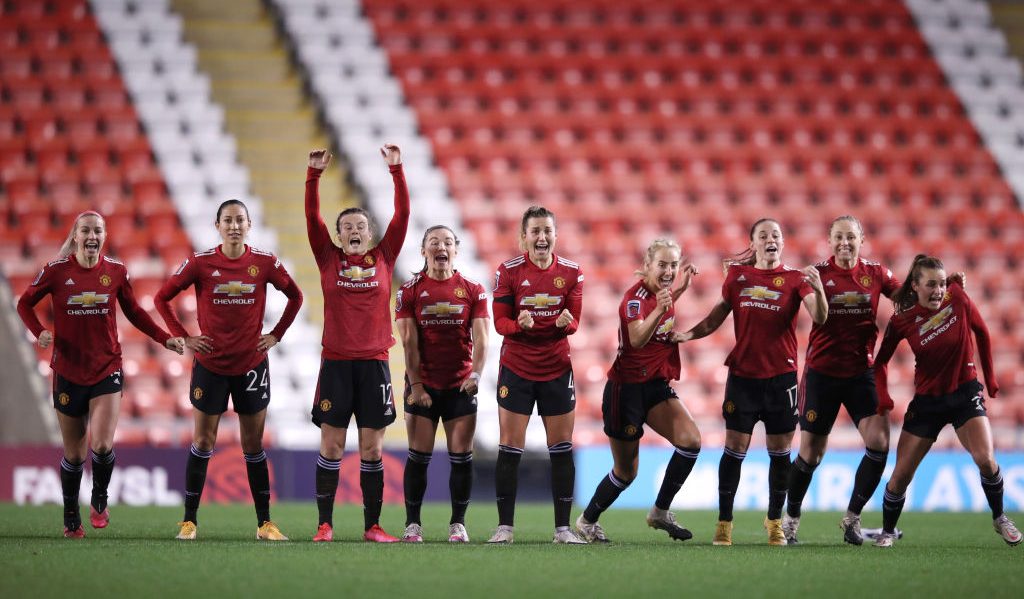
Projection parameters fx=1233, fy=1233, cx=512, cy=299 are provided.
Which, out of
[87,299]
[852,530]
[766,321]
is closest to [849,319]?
[766,321]

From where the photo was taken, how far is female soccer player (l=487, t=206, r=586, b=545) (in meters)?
7.79

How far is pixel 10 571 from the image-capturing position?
600 cm

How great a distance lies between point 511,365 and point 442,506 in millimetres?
5089

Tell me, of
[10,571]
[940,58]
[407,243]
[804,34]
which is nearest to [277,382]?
[407,243]

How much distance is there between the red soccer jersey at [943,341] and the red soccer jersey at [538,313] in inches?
84.3

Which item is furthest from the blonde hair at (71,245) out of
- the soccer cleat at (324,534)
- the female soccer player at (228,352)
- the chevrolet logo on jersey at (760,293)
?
the chevrolet logo on jersey at (760,293)

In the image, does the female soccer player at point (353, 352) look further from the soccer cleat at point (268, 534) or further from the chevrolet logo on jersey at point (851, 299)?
the chevrolet logo on jersey at point (851, 299)

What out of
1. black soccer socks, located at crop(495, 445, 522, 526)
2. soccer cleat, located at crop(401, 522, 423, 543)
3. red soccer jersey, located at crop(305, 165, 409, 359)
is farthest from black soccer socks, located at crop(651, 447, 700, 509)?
red soccer jersey, located at crop(305, 165, 409, 359)

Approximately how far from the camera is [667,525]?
8.05 m

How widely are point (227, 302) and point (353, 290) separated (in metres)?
0.84

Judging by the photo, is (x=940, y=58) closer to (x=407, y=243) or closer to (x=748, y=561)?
(x=407, y=243)

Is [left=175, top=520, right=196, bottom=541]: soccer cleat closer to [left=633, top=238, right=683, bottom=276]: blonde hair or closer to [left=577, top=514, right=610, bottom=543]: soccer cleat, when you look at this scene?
[left=577, top=514, right=610, bottom=543]: soccer cleat

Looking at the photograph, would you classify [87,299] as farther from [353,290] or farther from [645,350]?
[645,350]

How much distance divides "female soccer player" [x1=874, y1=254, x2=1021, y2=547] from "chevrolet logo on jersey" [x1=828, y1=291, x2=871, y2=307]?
19cm
